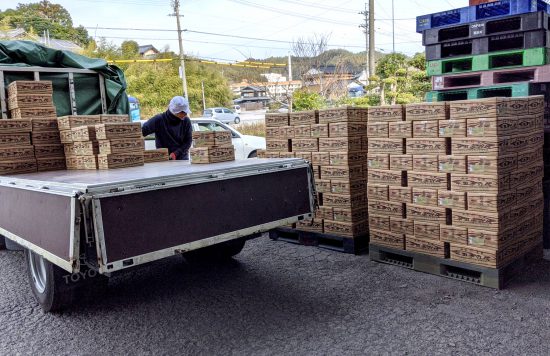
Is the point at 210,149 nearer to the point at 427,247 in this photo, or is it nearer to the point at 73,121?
the point at 73,121

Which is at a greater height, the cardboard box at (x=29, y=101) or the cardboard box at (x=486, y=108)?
the cardboard box at (x=29, y=101)

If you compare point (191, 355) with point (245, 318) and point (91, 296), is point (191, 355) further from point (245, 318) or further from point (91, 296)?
point (91, 296)

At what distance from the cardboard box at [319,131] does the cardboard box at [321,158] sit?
225 mm

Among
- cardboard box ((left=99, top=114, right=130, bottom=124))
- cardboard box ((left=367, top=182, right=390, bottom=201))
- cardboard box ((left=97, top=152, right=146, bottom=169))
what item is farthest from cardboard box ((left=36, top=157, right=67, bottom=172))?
cardboard box ((left=367, top=182, right=390, bottom=201))

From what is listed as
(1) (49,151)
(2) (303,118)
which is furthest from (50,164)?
(2) (303,118)

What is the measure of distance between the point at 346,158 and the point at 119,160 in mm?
2603

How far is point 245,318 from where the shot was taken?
4176 millimetres

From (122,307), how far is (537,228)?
14.7 ft

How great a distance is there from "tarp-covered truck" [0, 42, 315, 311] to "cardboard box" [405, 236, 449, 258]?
1.26 m

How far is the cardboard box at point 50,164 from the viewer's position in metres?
5.25

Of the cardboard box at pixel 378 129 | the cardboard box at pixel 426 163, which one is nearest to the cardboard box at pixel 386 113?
the cardboard box at pixel 378 129

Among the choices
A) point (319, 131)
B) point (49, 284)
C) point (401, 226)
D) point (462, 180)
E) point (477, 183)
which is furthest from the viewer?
point (319, 131)

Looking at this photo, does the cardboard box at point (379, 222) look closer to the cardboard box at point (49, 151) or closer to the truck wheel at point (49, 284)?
the truck wheel at point (49, 284)

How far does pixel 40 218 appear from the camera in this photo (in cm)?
358
